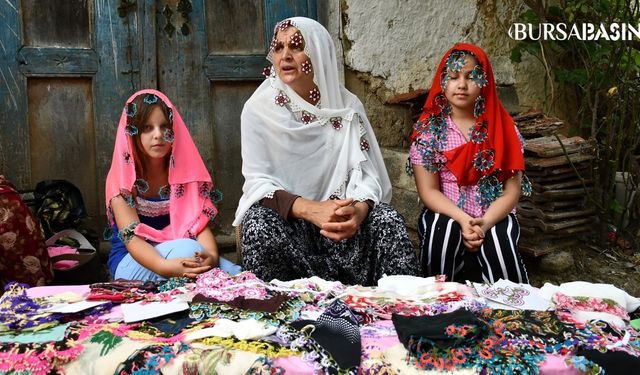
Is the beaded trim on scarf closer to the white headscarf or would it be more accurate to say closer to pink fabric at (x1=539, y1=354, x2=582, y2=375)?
the white headscarf

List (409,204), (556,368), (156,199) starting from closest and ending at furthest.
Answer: (556,368) < (156,199) < (409,204)

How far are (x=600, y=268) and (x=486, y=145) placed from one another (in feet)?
4.97

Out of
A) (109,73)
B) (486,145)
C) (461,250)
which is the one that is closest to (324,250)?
(461,250)

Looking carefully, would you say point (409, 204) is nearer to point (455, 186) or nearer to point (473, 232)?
point (455, 186)

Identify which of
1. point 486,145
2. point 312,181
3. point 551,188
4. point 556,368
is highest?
point 486,145

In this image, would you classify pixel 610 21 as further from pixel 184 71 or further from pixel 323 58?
pixel 184 71

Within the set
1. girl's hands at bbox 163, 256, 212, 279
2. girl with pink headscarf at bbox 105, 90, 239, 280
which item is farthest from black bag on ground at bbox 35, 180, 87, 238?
girl's hands at bbox 163, 256, 212, 279

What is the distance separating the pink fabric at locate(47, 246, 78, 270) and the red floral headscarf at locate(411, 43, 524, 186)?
1.88m

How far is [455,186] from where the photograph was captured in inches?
120

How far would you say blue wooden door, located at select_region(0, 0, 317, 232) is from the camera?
3635 mm

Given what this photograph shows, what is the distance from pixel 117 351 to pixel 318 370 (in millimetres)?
537

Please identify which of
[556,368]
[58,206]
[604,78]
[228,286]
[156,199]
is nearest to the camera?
[556,368]

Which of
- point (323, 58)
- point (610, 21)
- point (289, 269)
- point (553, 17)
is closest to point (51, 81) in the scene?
point (323, 58)

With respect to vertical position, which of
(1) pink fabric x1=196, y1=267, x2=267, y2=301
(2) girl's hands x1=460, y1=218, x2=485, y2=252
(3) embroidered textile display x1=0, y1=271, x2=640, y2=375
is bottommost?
(3) embroidered textile display x1=0, y1=271, x2=640, y2=375
